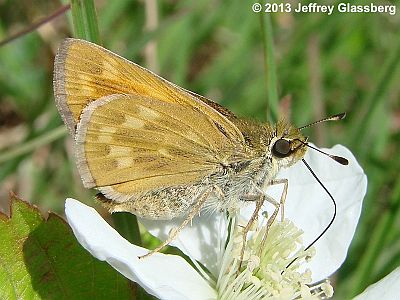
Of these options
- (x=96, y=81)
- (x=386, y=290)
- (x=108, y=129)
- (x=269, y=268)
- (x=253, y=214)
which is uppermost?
(x=96, y=81)

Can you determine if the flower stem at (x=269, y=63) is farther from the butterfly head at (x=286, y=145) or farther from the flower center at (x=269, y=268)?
the flower center at (x=269, y=268)

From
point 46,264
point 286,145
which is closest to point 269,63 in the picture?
point 286,145

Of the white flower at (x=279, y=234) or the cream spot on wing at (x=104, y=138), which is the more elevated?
the cream spot on wing at (x=104, y=138)

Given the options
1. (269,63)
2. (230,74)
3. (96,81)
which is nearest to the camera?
(96,81)

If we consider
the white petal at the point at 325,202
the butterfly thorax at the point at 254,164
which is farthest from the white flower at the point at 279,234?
the butterfly thorax at the point at 254,164

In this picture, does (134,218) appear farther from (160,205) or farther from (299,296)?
(299,296)

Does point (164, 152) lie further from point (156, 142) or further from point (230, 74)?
point (230, 74)

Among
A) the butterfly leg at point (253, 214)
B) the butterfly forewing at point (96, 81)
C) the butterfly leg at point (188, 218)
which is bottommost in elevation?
the butterfly leg at point (253, 214)
